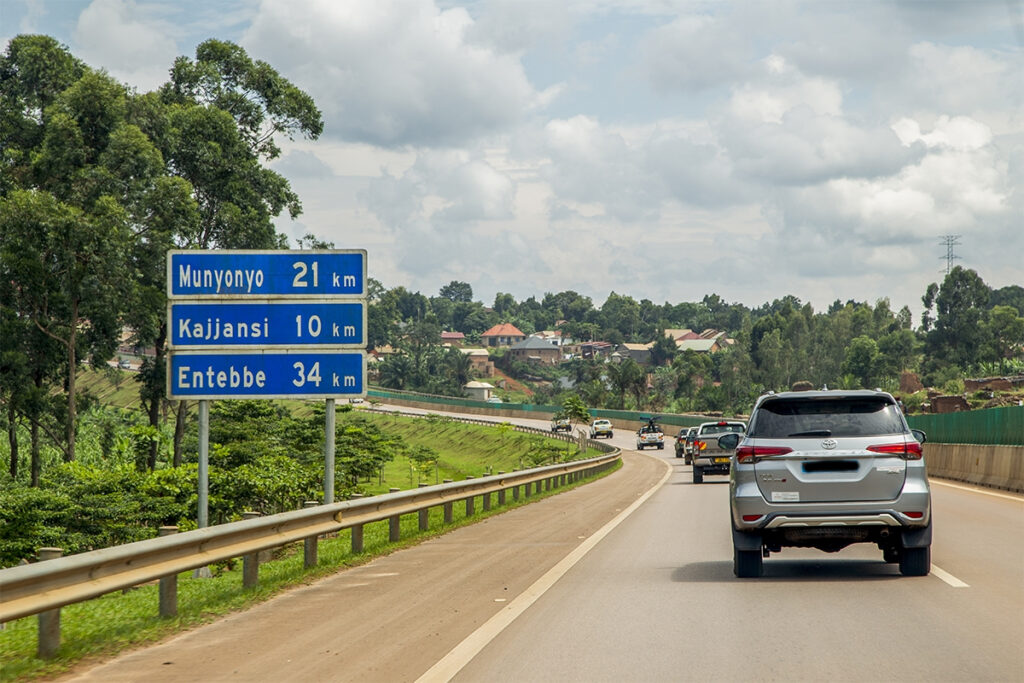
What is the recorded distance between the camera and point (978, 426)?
36.8 metres

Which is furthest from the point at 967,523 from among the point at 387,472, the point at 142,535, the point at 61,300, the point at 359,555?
the point at 387,472

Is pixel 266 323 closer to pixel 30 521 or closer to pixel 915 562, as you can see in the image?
pixel 915 562

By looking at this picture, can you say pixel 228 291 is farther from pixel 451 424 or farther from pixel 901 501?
pixel 451 424

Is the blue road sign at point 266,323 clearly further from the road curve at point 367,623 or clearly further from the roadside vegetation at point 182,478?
the roadside vegetation at point 182,478

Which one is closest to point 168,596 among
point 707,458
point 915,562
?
point 915,562

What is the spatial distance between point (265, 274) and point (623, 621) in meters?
7.99

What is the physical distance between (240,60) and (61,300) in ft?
57.0

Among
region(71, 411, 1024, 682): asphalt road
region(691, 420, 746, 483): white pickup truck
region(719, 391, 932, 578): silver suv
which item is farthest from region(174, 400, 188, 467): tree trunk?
A: region(719, 391, 932, 578): silver suv

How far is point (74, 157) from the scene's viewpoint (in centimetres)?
4569

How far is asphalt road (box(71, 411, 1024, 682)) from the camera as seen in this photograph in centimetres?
768

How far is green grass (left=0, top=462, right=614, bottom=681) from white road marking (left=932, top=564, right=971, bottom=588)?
20.7 ft

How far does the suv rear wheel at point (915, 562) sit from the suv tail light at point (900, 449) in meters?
1.05

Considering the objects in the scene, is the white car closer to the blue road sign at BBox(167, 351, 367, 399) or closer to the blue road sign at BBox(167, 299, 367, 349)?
the blue road sign at BBox(167, 351, 367, 399)

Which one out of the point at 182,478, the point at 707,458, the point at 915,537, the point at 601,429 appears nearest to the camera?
the point at 915,537
